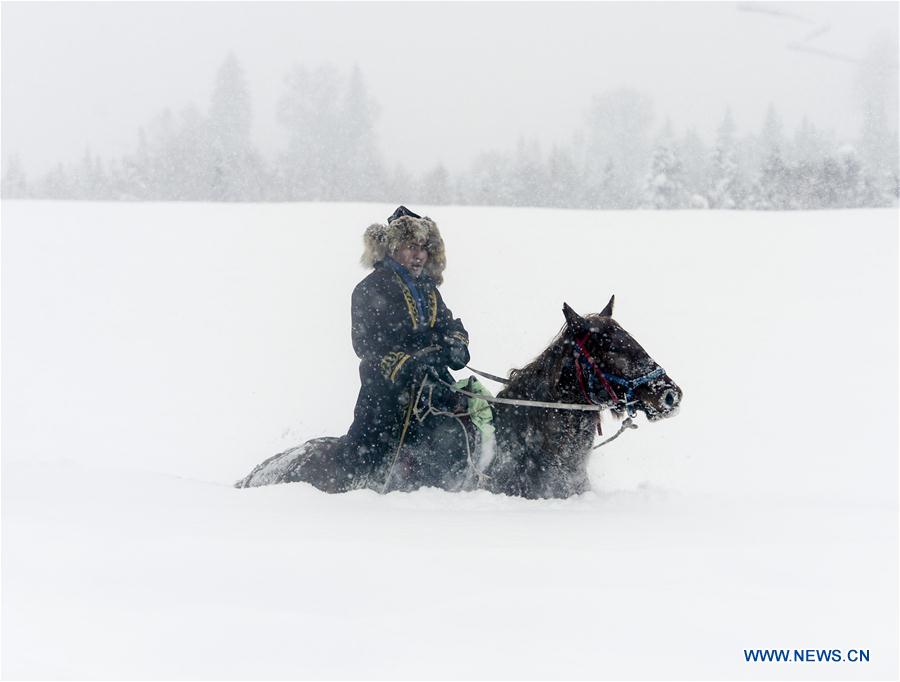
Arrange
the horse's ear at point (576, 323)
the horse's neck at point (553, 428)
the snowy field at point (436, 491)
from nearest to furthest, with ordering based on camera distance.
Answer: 1. the snowy field at point (436, 491)
2. the horse's ear at point (576, 323)
3. the horse's neck at point (553, 428)

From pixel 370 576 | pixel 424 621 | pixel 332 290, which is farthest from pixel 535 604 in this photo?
pixel 332 290

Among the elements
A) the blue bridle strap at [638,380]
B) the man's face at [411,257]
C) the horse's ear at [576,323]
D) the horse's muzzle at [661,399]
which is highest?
the man's face at [411,257]

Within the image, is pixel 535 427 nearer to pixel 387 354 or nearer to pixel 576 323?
pixel 576 323

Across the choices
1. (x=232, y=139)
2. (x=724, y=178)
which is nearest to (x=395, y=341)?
(x=724, y=178)

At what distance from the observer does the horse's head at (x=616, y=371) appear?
4.58 meters

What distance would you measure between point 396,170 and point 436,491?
5332 cm

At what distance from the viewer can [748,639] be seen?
2604mm

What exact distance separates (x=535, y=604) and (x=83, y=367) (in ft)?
42.6

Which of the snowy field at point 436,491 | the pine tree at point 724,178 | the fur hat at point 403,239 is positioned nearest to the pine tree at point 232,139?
the snowy field at point 436,491

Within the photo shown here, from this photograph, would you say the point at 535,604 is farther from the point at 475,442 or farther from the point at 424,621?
the point at 475,442

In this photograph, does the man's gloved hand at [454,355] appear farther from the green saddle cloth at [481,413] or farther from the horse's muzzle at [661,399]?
the horse's muzzle at [661,399]

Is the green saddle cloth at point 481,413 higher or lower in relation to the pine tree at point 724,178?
lower

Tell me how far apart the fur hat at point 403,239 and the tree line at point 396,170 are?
33382 mm

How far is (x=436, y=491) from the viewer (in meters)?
5.06
